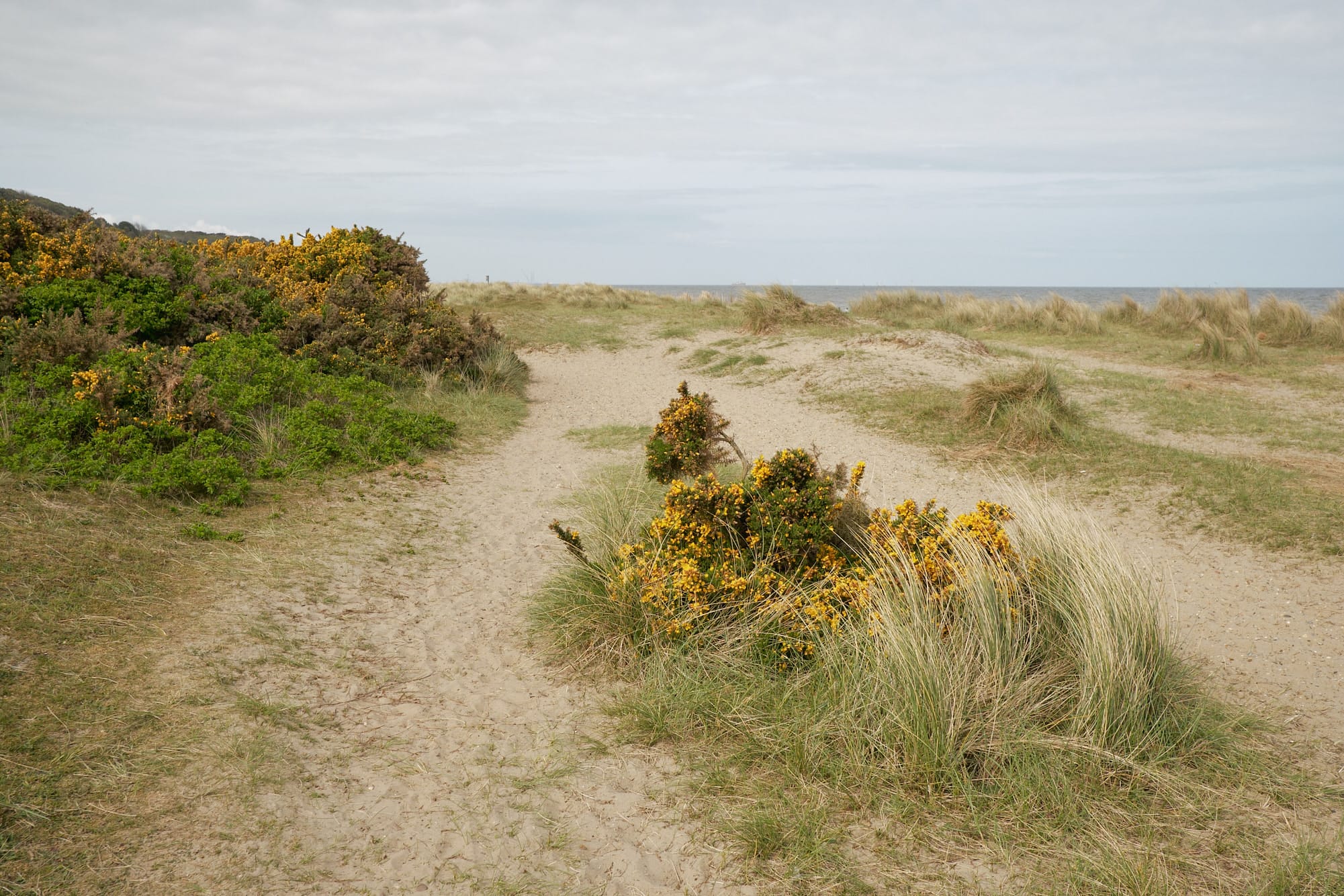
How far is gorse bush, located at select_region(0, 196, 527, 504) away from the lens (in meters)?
6.18

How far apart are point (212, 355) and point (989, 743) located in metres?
8.04

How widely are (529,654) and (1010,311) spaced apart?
2011 centimetres

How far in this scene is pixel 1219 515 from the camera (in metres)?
6.38

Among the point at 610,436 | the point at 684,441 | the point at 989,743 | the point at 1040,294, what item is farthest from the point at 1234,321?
the point at 1040,294

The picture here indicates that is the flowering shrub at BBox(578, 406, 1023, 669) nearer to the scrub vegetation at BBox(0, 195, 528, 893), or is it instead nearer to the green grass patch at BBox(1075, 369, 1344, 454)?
the scrub vegetation at BBox(0, 195, 528, 893)

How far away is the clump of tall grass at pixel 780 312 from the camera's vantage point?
688 inches

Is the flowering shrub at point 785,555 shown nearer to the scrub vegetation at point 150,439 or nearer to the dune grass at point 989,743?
the dune grass at point 989,743

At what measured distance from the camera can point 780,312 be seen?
1772 cm

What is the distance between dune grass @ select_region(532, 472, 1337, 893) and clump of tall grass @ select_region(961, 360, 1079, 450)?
470cm

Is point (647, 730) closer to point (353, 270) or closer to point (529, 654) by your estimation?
point (529, 654)

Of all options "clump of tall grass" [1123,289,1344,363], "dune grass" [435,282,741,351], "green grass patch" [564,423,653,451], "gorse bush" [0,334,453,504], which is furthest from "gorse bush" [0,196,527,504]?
"clump of tall grass" [1123,289,1344,363]

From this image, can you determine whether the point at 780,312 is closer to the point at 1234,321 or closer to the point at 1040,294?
the point at 1234,321

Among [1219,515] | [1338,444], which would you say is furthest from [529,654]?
[1338,444]

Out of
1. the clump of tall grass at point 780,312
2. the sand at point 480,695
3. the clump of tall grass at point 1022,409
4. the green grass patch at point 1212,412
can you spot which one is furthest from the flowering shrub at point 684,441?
the clump of tall grass at point 780,312
